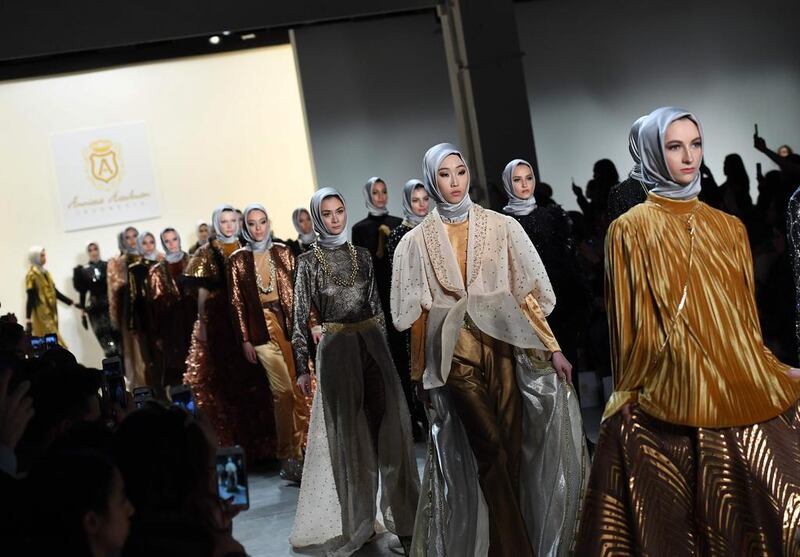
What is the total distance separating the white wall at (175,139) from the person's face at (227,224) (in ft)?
14.9

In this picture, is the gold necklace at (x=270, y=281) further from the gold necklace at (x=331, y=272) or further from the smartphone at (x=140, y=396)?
the smartphone at (x=140, y=396)

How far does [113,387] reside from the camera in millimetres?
3963

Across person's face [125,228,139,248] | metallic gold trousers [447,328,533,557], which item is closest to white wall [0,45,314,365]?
person's face [125,228,139,248]

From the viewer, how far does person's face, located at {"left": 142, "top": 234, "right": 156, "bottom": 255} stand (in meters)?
11.7

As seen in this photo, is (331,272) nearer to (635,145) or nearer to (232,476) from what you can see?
(635,145)

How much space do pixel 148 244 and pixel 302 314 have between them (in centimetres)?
669

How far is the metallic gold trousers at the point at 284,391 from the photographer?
22.1 ft

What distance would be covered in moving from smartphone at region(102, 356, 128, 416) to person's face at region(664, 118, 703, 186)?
1840 mm

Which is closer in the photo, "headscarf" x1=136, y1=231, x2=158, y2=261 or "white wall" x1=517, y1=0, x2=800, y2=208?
"headscarf" x1=136, y1=231, x2=158, y2=261

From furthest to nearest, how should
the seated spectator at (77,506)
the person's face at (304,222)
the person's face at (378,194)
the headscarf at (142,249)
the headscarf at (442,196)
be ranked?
1. the headscarf at (142,249)
2. the person's face at (304,222)
3. the person's face at (378,194)
4. the headscarf at (442,196)
5. the seated spectator at (77,506)

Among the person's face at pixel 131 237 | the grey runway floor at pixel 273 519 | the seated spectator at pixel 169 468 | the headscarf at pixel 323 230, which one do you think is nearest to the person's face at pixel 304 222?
the grey runway floor at pixel 273 519

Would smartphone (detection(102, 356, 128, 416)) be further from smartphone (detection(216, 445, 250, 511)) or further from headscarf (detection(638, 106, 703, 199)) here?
headscarf (detection(638, 106, 703, 199))

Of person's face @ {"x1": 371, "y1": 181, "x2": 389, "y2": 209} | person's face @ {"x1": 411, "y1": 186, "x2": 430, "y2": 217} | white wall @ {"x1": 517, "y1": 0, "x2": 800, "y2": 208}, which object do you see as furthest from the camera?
white wall @ {"x1": 517, "y1": 0, "x2": 800, "y2": 208}

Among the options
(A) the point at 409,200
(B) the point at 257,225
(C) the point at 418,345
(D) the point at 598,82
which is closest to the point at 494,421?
(C) the point at 418,345
